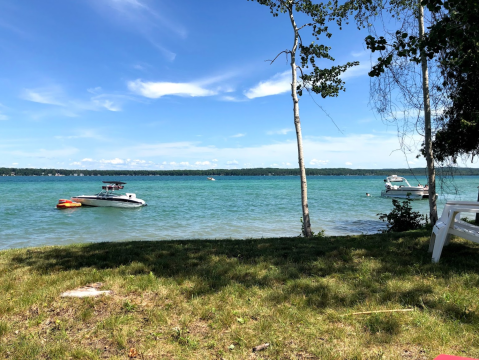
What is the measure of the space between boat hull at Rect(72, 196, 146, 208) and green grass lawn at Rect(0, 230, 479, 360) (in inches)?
1002

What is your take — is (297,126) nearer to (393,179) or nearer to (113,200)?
(113,200)

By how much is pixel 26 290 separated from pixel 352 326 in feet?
13.3

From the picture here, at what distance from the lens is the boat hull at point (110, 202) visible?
30031 mm

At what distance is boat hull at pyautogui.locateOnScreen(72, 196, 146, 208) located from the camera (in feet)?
98.5

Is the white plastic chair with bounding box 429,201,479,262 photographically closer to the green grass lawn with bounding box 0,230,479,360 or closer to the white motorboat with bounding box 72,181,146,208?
the green grass lawn with bounding box 0,230,479,360

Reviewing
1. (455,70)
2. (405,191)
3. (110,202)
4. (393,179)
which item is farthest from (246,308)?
(393,179)

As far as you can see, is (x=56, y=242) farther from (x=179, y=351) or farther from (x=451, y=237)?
(x=451, y=237)

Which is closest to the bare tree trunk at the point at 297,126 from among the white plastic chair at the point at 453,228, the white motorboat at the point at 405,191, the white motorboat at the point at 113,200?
the white plastic chair at the point at 453,228

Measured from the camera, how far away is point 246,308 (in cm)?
346

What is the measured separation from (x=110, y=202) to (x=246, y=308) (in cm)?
3029

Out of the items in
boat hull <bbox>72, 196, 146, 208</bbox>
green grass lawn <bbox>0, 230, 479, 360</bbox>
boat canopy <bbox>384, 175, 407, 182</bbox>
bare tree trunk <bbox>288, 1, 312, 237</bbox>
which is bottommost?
boat hull <bbox>72, 196, 146, 208</bbox>

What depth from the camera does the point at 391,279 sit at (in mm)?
4199

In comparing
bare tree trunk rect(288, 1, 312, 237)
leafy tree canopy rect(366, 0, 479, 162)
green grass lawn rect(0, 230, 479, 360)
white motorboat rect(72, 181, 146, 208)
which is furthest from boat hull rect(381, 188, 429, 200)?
green grass lawn rect(0, 230, 479, 360)

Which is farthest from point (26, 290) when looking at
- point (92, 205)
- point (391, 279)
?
point (92, 205)
